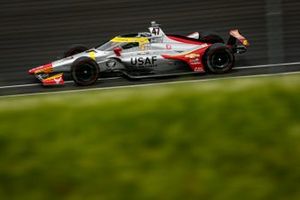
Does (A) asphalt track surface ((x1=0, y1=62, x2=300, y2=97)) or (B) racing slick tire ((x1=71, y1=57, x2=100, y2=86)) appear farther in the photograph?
(B) racing slick tire ((x1=71, y1=57, x2=100, y2=86))

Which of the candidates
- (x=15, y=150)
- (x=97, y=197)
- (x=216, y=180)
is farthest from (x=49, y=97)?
(x=216, y=180)

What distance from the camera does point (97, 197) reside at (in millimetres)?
4012

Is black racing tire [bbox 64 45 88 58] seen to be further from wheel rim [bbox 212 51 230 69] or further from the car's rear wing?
the car's rear wing

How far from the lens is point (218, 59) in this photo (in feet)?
41.7

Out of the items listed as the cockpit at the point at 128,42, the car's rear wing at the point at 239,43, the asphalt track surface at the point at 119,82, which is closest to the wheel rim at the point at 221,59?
the asphalt track surface at the point at 119,82

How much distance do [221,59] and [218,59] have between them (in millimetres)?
59

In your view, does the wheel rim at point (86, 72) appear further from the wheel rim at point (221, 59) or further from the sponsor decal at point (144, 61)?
the wheel rim at point (221, 59)

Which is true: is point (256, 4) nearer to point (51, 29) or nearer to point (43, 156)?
point (51, 29)

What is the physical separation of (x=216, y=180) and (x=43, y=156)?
43.8 inches

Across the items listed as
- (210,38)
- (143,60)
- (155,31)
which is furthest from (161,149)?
(210,38)

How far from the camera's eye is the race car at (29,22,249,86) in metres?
12.6

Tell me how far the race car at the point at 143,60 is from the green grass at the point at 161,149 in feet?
26.4

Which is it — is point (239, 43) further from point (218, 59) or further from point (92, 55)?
point (92, 55)

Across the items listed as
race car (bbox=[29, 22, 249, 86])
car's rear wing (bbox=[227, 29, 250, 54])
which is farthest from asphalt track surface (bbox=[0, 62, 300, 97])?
car's rear wing (bbox=[227, 29, 250, 54])
